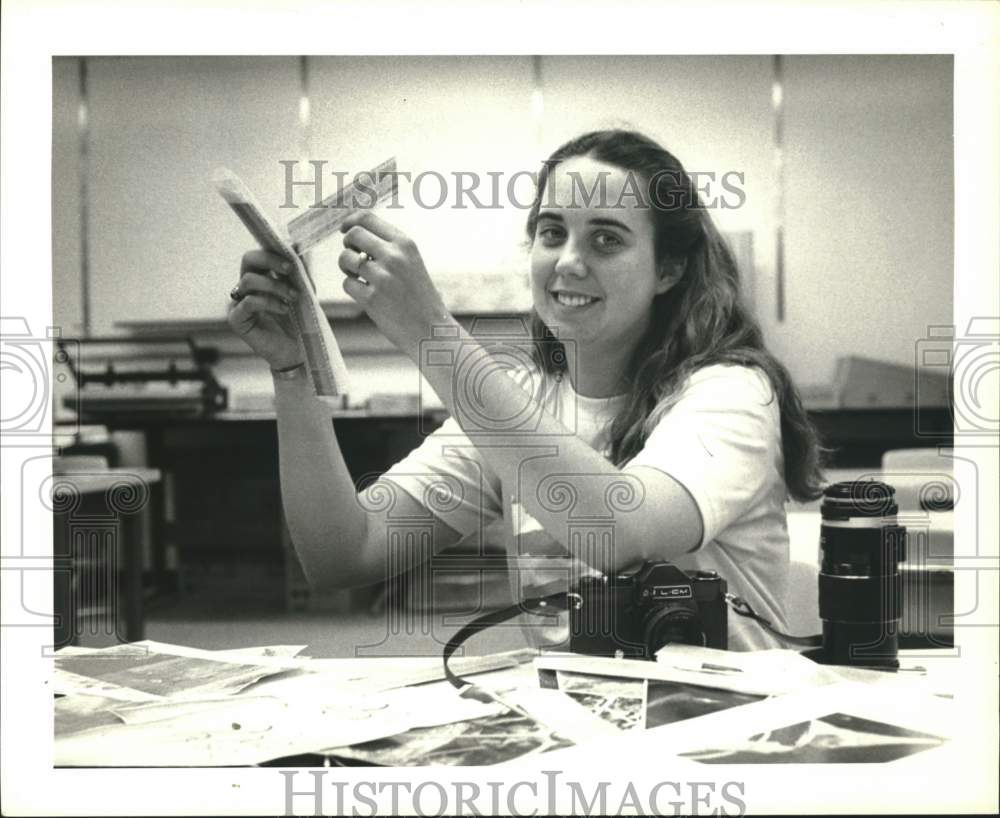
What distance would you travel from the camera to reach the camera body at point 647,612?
0.96 meters

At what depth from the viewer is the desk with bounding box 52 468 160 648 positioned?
1053 mm

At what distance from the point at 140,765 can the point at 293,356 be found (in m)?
0.48

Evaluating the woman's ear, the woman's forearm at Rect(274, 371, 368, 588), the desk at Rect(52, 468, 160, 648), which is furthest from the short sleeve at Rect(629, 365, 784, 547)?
the desk at Rect(52, 468, 160, 648)

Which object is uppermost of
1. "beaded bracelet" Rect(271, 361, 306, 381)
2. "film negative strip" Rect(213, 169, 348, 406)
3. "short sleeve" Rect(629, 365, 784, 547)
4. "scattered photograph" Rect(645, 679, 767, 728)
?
"film negative strip" Rect(213, 169, 348, 406)

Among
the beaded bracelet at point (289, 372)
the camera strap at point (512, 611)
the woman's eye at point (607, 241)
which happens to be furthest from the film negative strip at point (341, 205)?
the camera strap at point (512, 611)

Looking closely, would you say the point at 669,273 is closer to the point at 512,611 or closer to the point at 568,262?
the point at 568,262

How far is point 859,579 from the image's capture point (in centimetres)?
103

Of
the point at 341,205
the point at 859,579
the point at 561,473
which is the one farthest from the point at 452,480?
the point at 859,579

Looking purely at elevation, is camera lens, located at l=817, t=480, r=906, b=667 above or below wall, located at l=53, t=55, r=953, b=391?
below

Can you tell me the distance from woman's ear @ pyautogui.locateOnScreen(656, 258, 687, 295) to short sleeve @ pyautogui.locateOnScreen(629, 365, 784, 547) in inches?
4.4

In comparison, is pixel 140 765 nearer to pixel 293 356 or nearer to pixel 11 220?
pixel 293 356

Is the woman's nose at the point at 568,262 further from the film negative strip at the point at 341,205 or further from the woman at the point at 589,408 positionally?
the film negative strip at the point at 341,205

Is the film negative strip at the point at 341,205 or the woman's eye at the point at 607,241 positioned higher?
the film negative strip at the point at 341,205

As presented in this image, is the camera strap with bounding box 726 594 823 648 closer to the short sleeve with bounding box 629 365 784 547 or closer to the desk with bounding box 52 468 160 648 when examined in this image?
the short sleeve with bounding box 629 365 784 547
